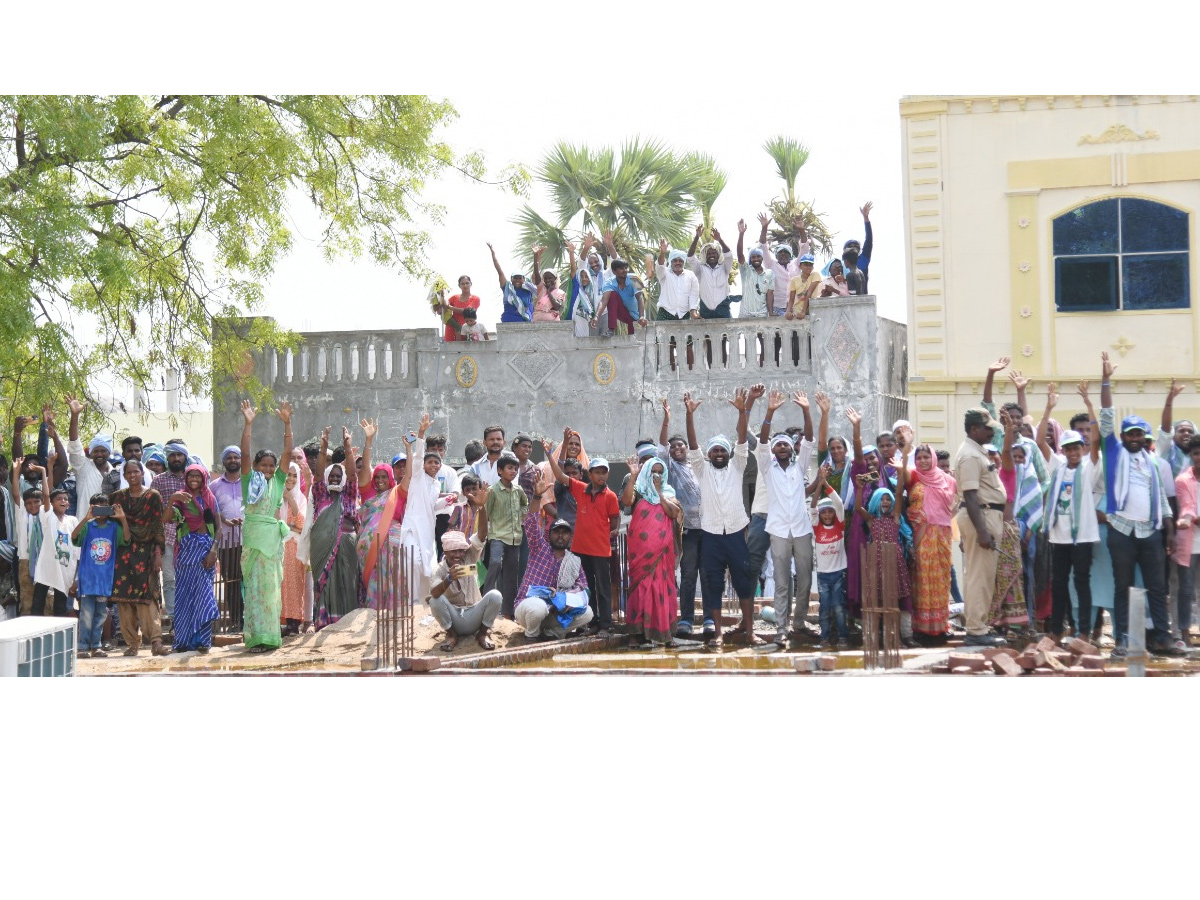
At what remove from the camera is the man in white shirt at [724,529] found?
10898 millimetres

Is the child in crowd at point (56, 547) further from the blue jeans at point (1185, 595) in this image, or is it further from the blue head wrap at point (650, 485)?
the blue jeans at point (1185, 595)

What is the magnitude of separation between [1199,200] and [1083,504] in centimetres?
662

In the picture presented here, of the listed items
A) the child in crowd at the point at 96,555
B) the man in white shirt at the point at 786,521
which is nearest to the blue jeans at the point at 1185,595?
the man in white shirt at the point at 786,521

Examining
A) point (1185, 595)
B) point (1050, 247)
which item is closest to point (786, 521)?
point (1185, 595)

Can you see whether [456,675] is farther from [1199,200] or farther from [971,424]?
[1199,200]

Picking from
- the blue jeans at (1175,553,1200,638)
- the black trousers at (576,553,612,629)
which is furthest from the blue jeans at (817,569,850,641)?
the blue jeans at (1175,553,1200,638)

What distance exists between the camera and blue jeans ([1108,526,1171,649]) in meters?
10.0

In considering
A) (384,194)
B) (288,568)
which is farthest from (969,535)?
(384,194)

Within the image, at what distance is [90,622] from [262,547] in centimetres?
137

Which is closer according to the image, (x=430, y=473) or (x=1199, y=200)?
(x=430, y=473)

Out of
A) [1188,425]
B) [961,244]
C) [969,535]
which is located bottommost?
[969,535]

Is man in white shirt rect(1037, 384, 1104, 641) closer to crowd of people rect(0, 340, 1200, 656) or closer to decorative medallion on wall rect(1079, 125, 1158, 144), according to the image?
crowd of people rect(0, 340, 1200, 656)

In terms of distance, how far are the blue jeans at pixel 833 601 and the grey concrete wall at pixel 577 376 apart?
13.9ft

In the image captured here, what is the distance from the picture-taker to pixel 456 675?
31.2 ft
